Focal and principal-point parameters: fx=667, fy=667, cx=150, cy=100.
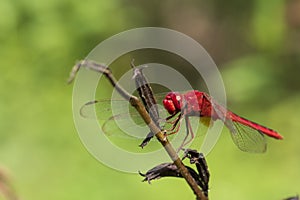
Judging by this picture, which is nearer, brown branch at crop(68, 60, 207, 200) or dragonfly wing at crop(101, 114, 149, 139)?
brown branch at crop(68, 60, 207, 200)

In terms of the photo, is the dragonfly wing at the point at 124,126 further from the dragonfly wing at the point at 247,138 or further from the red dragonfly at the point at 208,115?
the dragonfly wing at the point at 247,138

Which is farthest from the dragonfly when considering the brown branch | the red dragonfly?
the brown branch

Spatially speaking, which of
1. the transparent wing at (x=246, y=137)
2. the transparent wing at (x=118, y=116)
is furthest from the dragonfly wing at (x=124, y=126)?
the transparent wing at (x=246, y=137)

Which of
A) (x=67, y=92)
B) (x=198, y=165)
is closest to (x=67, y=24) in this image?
(x=67, y=92)

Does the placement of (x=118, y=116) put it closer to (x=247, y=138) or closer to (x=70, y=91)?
(x=247, y=138)

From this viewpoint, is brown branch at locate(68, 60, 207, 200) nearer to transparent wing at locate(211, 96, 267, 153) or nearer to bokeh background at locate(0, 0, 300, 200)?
transparent wing at locate(211, 96, 267, 153)
